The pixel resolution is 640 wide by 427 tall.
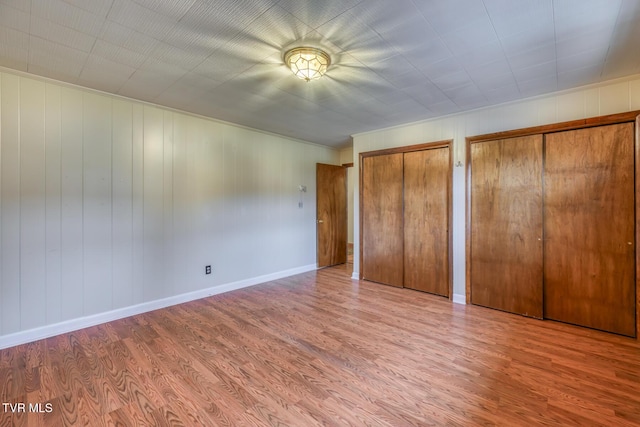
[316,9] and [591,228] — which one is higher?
[316,9]

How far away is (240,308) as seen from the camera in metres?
3.41

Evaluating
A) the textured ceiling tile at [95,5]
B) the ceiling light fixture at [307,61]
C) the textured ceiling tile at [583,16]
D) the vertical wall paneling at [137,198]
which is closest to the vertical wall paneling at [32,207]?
the vertical wall paneling at [137,198]

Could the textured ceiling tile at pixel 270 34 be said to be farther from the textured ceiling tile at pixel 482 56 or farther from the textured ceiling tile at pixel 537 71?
the textured ceiling tile at pixel 537 71

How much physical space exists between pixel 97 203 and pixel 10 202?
0.62m

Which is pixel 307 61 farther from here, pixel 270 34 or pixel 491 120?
pixel 491 120

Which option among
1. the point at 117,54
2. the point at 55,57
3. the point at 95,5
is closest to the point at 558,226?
the point at 95,5

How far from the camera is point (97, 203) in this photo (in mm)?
2945

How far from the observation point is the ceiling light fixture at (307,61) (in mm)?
2133

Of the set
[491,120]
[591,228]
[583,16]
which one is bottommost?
[591,228]

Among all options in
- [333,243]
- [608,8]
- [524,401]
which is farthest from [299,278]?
[608,8]

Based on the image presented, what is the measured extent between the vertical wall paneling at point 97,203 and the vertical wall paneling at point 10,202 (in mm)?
474

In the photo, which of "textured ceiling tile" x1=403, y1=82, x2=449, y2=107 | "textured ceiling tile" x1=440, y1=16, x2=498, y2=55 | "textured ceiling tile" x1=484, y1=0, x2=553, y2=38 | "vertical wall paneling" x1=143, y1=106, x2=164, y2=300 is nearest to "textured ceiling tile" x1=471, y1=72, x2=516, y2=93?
"textured ceiling tile" x1=403, y1=82, x2=449, y2=107

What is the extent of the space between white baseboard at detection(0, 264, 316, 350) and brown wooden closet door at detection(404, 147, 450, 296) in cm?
241

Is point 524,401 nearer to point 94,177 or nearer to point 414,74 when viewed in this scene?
point 414,74
